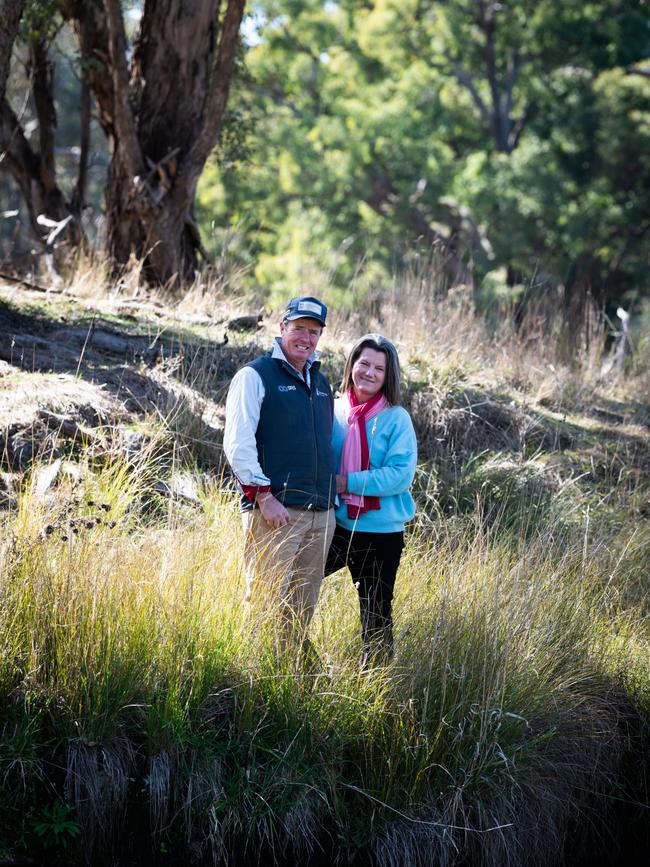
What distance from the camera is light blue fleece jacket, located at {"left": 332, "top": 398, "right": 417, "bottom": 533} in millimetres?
4859

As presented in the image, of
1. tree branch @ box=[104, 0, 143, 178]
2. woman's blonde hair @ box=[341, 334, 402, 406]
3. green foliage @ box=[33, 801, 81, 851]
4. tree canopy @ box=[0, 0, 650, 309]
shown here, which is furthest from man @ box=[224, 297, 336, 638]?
tree canopy @ box=[0, 0, 650, 309]

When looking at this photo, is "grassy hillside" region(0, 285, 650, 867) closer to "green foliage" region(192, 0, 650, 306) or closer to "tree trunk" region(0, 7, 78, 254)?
"tree trunk" region(0, 7, 78, 254)

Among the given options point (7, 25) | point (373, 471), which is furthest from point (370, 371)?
point (7, 25)

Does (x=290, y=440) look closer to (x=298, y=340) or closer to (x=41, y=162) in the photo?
(x=298, y=340)

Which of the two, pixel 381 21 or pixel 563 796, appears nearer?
pixel 563 796

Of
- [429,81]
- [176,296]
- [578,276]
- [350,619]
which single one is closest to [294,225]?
[429,81]

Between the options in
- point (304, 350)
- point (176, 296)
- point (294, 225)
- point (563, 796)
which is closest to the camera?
point (304, 350)

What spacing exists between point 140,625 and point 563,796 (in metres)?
2.39

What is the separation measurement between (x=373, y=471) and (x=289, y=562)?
59 cm

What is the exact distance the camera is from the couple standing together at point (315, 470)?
15.2 feet

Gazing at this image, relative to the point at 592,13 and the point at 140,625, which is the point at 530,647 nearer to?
the point at 140,625

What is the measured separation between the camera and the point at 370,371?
16.2ft

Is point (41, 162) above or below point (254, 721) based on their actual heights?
above

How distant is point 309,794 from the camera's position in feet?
15.7
